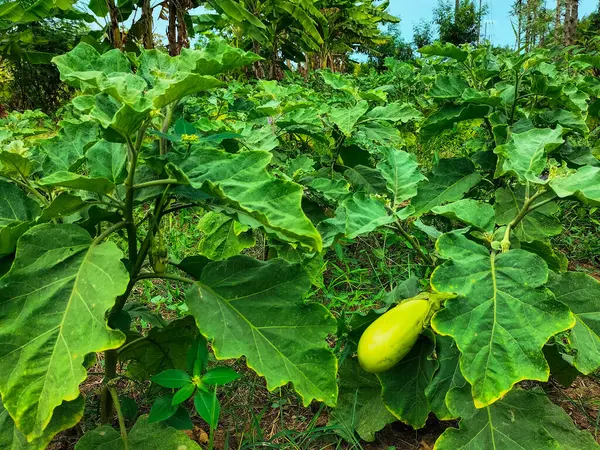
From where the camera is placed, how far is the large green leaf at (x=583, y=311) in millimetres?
1213

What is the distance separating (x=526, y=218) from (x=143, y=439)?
5.48 feet

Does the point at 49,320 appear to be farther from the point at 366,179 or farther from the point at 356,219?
the point at 366,179

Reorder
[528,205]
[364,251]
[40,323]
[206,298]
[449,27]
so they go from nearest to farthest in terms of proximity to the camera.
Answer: [40,323] → [206,298] → [528,205] → [364,251] → [449,27]

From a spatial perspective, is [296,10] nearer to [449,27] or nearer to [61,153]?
[61,153]

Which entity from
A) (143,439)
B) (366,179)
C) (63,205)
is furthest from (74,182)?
(366,179)

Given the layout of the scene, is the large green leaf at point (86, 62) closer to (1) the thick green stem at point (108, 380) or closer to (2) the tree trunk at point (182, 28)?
(1) the thick green stem at point (108, 380)

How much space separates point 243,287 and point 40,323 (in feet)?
1.47

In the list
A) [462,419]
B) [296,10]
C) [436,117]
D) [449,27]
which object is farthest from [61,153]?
[449,27]

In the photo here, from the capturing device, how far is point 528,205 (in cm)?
135

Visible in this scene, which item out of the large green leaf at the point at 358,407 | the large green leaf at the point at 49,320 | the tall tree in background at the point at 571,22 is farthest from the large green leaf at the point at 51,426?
the tall tree in background at the point at 571,22

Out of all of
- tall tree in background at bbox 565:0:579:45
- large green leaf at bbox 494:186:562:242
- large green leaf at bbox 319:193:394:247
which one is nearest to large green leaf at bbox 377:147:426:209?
large green leaf at bbox 319:193:394:247

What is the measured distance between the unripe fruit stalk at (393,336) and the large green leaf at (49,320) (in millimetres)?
660

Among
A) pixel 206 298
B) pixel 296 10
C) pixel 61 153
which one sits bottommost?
pixel 206 298

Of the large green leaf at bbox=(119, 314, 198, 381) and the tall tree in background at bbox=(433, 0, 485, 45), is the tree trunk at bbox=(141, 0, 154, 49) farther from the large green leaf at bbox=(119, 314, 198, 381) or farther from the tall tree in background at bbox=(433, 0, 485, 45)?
the tall tree in background at bbox=(433, 0, 485, 45)
